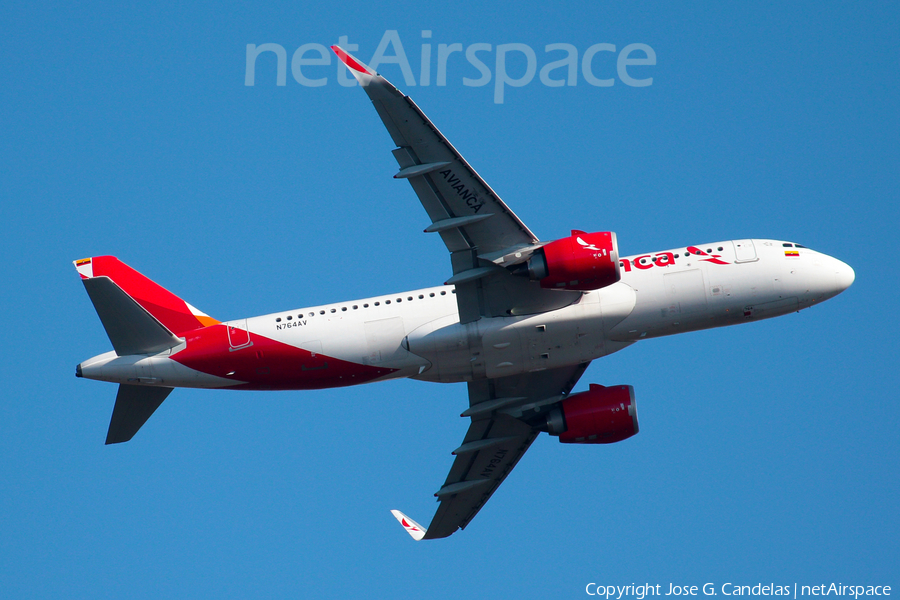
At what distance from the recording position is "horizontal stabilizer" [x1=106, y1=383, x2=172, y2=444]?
136 feet

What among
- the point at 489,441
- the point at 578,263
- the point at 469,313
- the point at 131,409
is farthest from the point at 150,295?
the point at 578,263

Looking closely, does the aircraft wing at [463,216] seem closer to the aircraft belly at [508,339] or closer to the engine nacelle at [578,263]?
the aircraft belly at [508,339]

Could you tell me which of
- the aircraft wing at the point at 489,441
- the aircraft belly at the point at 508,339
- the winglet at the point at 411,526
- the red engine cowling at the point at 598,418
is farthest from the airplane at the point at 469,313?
the winglet at the point at 411,526

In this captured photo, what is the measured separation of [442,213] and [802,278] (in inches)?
635

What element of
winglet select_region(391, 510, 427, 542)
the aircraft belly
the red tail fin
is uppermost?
the red tail fin

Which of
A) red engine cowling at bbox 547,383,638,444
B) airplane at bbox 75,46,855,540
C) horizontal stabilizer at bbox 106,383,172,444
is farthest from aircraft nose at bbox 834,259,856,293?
horizontal stabilizer at bbox 106,383,172,444

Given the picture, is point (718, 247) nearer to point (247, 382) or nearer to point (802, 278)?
point (802, 278)

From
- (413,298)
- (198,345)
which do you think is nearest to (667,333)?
(413,298)

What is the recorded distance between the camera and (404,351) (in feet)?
131

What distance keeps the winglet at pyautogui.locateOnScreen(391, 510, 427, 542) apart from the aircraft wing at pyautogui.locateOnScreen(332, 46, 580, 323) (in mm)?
15104

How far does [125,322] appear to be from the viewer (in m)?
38.7

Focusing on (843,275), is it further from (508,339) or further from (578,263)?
(508,339)

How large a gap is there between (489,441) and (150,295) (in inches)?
700

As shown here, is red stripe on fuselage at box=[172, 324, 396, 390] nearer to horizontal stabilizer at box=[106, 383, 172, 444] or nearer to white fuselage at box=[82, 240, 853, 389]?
white fuselage at box=[82, 240, 853, 389]
